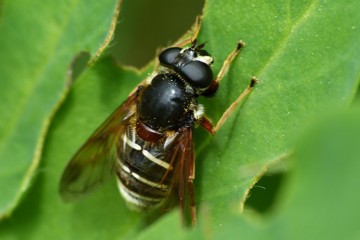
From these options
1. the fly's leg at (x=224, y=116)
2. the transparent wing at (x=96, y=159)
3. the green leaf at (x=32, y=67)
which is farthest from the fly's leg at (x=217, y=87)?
the green leaf at (x=32, y=67)

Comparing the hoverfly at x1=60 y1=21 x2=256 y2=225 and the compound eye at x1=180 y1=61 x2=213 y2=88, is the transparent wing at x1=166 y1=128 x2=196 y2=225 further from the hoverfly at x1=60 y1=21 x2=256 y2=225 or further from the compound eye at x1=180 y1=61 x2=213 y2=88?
the compound eye at x1=180 y1=61 x2=213 y2=88

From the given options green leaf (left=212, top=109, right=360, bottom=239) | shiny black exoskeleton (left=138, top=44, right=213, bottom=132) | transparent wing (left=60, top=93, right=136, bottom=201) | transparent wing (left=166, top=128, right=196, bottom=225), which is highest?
green leaf (left=212, top=109, right=360, bottom=239)

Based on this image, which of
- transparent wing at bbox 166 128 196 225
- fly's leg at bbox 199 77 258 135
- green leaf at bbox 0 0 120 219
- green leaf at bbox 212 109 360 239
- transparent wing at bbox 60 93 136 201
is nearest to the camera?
green leaf at bbox 212 109 360 239

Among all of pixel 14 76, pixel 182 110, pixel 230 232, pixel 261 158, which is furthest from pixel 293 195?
pixel 14 76

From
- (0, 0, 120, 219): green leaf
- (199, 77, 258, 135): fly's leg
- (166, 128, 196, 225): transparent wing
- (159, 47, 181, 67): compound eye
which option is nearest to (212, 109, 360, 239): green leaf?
(199, 77, 258, 135): fly's leg

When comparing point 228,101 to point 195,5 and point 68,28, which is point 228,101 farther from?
point 195,5

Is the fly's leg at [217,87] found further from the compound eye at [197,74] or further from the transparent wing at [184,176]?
the transparent wing at [184,176]
